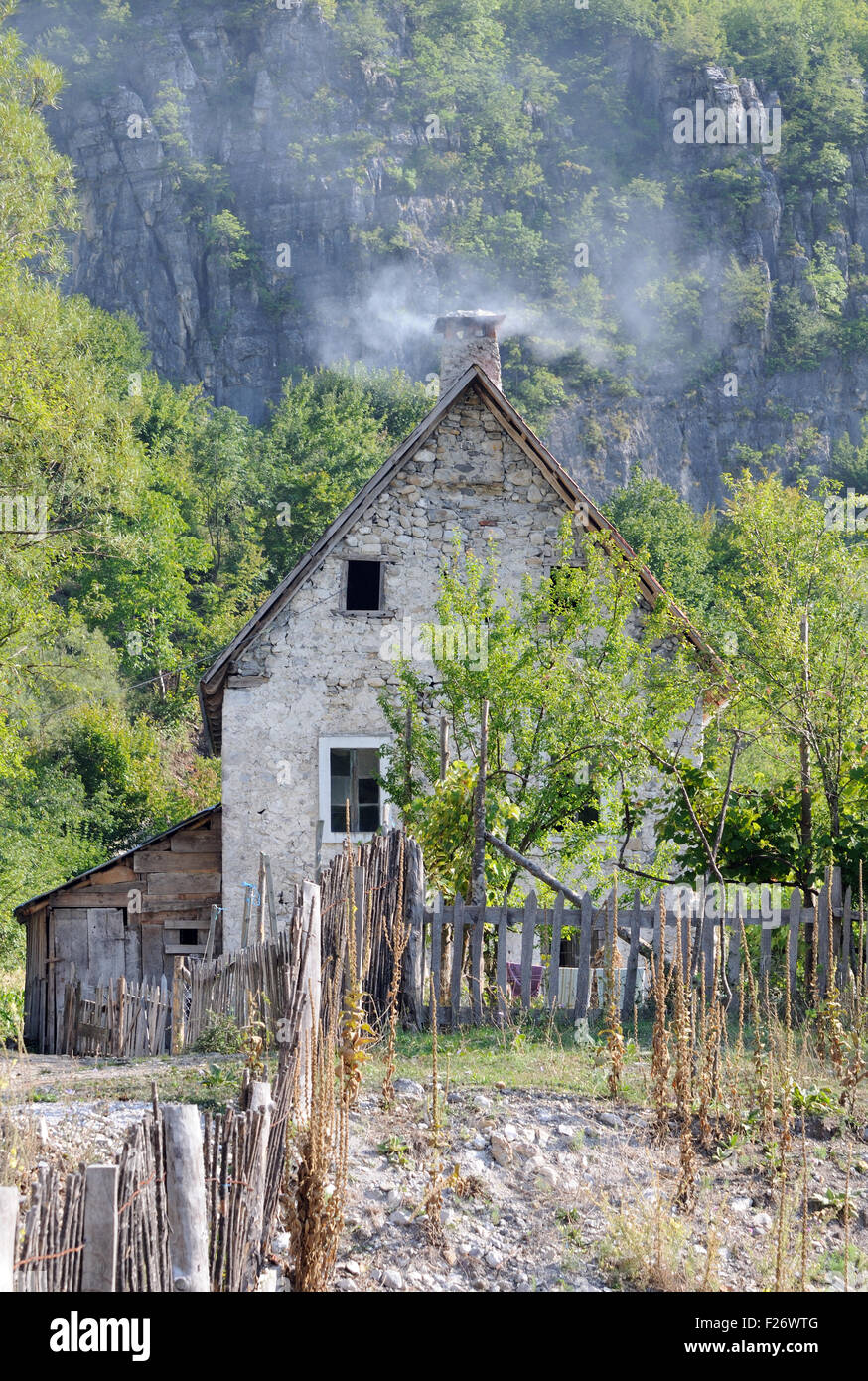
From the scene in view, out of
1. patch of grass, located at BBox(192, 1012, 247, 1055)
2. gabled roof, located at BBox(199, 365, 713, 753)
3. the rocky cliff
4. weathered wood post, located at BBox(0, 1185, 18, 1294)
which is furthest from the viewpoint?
the rocky cliff

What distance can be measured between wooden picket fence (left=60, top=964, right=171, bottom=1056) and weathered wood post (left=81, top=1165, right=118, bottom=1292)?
19.5 ft

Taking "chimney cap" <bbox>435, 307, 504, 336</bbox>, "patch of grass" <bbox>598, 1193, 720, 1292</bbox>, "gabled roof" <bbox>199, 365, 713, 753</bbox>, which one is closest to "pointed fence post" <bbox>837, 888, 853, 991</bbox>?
"patch of grass" <bbox>598, 1193, 720, 1292</bbox>

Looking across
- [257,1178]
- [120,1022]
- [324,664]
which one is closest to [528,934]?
[120,1022]

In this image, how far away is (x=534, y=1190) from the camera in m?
6.41

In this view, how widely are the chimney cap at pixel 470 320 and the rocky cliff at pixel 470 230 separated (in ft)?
182

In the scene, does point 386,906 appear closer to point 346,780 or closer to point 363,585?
point 346,780

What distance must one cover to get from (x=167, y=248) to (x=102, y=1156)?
287 ft

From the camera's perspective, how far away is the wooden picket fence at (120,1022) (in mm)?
10469

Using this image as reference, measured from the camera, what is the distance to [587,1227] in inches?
241

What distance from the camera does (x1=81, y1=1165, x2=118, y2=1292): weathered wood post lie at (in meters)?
4.41

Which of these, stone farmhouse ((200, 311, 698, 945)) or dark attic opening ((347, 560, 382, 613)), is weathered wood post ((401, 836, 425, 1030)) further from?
dark attic opening ((347, 560, 382, 613))

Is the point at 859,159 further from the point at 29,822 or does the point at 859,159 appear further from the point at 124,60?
the point at 29,822

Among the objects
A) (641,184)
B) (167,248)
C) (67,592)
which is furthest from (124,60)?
(67,592)

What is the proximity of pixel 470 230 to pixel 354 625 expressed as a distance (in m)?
83.2
